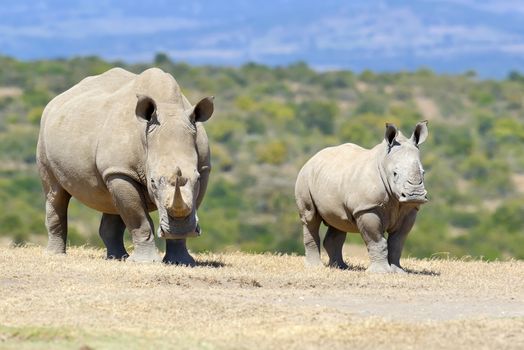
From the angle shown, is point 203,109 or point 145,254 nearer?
point 203,109

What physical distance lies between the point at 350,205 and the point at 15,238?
19.8 meters

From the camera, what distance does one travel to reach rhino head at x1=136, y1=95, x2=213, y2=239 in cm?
1608

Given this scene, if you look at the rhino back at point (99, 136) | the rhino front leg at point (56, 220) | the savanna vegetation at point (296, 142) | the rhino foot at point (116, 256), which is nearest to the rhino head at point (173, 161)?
the rhino back at point (99, 136)

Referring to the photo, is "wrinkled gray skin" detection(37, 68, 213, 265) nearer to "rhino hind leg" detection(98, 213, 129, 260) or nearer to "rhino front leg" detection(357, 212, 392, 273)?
"rhino hind leg" detection(98, 213, 129, 260)

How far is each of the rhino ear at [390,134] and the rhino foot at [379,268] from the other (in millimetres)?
1388

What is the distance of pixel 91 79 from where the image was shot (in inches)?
760

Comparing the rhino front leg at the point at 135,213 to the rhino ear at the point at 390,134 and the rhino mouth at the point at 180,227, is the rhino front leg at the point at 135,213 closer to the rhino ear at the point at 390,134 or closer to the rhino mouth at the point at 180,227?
the rhino mouth at the point at 180,227

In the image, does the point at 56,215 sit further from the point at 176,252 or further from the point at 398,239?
the point at 398,239

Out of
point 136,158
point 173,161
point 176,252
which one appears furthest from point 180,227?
point 136,158

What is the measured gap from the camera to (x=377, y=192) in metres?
17.2

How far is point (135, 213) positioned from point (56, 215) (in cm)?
230

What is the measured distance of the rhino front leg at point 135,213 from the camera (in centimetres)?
1697

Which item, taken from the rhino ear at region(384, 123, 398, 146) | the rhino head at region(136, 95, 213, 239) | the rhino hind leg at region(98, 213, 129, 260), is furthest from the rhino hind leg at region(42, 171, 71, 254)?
the rhino ear at region(384, 123, 398, 146)

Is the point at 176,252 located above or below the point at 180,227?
below
